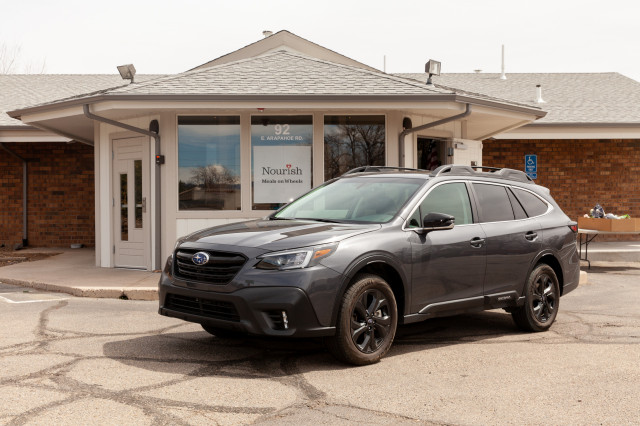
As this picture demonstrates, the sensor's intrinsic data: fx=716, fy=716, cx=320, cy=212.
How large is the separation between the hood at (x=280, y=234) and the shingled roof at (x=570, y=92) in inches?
529

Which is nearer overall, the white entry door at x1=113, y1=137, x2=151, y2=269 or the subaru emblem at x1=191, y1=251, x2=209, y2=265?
the subaru emblem at x1=191, y1=251, x2=209, y2=265

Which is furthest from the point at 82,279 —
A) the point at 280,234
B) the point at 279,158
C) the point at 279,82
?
the point at 280,234

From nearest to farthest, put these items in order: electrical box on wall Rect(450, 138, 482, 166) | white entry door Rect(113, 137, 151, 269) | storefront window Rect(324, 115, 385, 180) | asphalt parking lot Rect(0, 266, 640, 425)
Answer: asphalt parking lot Rect(0, 266, 640, 425), storefront window Rect(324, 115, 385, 180), white entry door Rect(113, 137, 151, 269), electrical box on wall Rect(450, 138, 482, 166)

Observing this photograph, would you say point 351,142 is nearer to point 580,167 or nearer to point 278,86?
point 278,86

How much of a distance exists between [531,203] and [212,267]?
12.9ft

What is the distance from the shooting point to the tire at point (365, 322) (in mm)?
5805

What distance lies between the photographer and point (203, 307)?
595cm

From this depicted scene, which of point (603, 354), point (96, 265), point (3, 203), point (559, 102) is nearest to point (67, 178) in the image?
point (3, 203)

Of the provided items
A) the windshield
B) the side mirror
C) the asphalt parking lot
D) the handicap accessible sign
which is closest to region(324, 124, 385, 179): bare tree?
the asphalt parking lot

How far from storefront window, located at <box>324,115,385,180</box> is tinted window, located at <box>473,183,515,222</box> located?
5.22 meters

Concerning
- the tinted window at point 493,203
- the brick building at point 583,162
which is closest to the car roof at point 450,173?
the tinted window at point 493,203

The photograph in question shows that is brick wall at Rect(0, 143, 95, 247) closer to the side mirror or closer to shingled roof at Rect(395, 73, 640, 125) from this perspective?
shingled roof at Rect(395, 73, 640, 125)

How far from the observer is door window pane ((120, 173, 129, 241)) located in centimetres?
1345

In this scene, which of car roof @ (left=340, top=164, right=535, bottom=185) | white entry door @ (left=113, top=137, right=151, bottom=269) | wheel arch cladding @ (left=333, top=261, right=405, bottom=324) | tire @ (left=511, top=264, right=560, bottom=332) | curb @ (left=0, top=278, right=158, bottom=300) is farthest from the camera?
white entry door @ (left=113, top=137, right=151, bottom=269)
